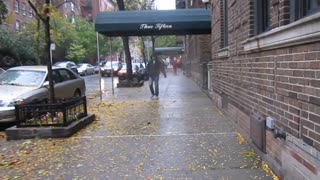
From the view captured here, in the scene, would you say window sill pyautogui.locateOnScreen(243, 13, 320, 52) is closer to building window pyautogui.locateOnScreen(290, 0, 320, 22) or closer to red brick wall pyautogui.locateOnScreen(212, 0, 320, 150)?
red brick wall pyautogui.locateOnScreen(212, 0, 320, 150)

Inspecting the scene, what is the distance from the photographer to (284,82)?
467 cm

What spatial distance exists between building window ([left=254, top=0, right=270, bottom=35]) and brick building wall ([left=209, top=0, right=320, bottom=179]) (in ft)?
0.39

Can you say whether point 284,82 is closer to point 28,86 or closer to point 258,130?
point 258,130

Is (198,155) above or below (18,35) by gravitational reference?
below

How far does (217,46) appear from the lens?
38.5 ft

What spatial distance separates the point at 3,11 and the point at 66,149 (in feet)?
73.7

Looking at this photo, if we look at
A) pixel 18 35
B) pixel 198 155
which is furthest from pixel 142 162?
pixel 18 35

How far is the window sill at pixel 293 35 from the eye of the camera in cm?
353

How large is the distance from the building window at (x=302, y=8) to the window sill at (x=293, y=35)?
0.22 meters

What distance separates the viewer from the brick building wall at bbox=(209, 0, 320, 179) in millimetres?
3746

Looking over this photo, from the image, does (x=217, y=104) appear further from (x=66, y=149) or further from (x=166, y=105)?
(x=66, y=149)

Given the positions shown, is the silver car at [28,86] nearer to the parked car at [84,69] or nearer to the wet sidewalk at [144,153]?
the wet sidewalk at [144,153]

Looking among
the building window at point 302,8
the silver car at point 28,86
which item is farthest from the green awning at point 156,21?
the building window at point 302,8

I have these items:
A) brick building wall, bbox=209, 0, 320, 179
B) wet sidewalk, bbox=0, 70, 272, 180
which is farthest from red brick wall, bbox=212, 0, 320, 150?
wet sidewalk, bbox=0, 70, 272, 180
